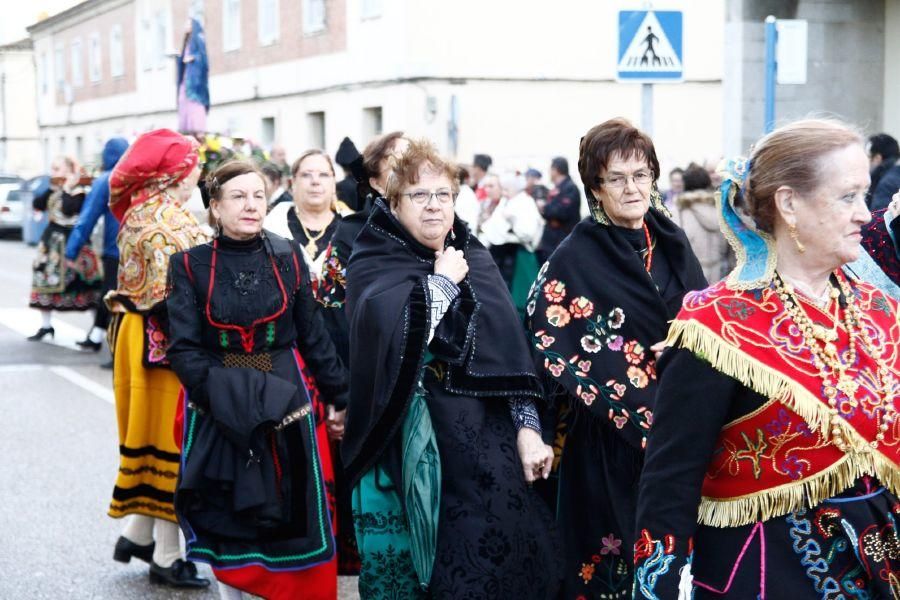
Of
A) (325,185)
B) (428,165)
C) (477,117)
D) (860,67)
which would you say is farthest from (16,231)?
(428,165)

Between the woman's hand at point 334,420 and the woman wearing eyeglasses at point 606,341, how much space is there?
1244 millimetres

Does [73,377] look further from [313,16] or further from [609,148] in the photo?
[313,16]

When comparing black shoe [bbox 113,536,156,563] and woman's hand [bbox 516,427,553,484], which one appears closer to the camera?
woman's hand [bbox 516,427,553,484]

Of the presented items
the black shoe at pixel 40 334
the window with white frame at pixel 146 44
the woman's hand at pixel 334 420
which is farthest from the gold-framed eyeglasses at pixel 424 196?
the window with white frame at pixel 146 44

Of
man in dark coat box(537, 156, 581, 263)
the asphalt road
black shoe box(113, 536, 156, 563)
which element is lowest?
the asphalt road

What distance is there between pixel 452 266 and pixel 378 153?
4.50 feet

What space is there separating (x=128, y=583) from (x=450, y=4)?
62.3 ft

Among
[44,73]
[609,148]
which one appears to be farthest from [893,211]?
[44,73]

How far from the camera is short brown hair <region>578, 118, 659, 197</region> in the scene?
15.4 feet

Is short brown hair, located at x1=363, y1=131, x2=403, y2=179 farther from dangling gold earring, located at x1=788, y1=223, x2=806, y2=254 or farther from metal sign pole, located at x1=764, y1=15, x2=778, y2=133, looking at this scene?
metal sign pole, located at x1=764, y1=15, x2=778, y2=133

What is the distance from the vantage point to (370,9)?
25641 mm

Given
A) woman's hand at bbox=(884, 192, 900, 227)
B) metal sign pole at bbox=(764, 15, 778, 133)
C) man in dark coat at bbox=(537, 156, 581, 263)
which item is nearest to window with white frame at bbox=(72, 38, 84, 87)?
man in dark coat at bbox=(537, 156, 581, 263)

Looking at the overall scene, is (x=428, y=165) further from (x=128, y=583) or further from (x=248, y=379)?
(x=128, y=583)

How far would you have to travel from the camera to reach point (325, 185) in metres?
6.79
